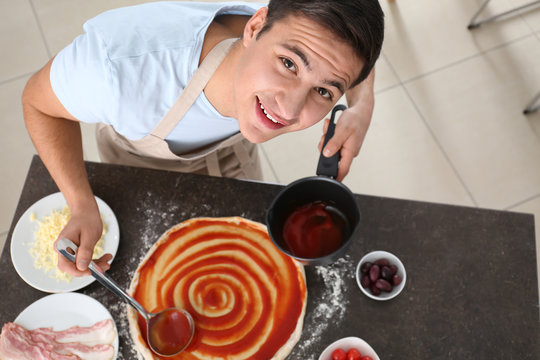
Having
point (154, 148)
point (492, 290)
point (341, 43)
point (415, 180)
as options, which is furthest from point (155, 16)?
point (415, 180)

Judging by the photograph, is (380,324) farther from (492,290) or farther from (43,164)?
(43,164)

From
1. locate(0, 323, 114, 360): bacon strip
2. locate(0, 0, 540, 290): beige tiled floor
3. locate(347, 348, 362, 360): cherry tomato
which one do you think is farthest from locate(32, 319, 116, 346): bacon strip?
locate(0, 0, 540, 290): beige tiled floor

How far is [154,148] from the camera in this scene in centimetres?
135

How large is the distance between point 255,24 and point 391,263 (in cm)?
73

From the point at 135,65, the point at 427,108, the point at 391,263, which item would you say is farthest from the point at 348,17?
the point at 427,108

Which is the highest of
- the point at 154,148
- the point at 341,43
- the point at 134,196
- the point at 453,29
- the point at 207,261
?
the point at 341,43

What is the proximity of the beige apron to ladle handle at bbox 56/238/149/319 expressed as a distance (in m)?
0.34

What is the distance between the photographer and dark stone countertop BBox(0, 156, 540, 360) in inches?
49.6

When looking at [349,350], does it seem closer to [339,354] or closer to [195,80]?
[339,354]

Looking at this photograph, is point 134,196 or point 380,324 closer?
point 380,324

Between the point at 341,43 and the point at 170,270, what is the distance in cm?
79

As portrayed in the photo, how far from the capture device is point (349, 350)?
120cm

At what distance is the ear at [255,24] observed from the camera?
104cm

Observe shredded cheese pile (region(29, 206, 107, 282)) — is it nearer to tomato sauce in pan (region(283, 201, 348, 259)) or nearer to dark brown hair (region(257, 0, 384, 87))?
tomato sauce in pan (region(283, 201, 348, 259))
